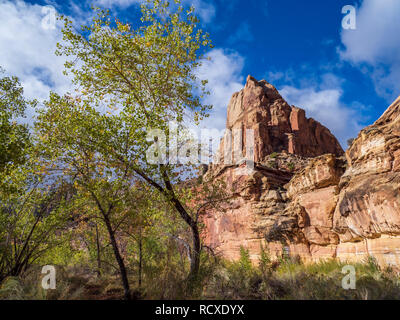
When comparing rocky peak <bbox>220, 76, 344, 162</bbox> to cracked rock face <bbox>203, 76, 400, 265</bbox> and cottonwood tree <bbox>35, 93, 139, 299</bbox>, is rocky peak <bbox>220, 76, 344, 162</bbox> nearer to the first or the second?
cracked rock face <bbox>203, 76, 400, 265</bbox>

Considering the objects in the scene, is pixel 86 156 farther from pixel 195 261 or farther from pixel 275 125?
pixel 275 125

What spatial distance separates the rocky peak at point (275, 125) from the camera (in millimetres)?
60312

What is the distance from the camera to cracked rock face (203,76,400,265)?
10102 millimetres

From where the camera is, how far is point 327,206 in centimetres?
1495

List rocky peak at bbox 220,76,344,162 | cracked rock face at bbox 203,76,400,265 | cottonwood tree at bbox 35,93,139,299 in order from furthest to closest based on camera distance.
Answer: rocky peak at bbox 220,76,344,162, cracked rock face at bbox 203,76,400,265, cottonwood tree at bbox 35,93,139,299

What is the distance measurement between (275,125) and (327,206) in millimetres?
52754

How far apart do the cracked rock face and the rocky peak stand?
3518 cm

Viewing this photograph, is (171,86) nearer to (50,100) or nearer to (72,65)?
(72,65)

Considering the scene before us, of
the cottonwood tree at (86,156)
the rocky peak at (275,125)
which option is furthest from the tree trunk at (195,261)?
the rocky peak at (275,125)

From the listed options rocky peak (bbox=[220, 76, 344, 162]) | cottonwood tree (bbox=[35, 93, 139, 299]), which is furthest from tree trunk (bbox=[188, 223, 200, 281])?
rocky peak (bbox=[220, 76, 344, 162])

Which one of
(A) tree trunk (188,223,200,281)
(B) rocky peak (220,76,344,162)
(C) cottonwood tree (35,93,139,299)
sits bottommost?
(A) tree trunk (188,223,200,281)
